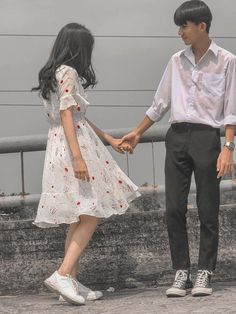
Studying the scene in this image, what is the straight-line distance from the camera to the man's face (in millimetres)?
4965

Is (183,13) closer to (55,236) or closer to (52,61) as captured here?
(52,61)

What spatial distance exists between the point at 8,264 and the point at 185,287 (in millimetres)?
1337

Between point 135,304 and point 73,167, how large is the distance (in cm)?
95

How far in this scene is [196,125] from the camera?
4977 mm

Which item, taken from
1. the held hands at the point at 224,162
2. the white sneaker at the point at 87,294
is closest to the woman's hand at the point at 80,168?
the white sneaker at the point at 87,294

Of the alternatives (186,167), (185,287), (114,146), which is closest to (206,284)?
(185,287)

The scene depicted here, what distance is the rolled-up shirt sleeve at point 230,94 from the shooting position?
4922 millimetres

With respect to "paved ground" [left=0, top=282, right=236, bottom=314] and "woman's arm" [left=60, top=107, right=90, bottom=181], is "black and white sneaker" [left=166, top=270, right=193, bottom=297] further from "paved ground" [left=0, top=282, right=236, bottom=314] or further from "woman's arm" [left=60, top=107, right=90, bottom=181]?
"woman's arm" [left=60, top=107, right=90, bottom=181]

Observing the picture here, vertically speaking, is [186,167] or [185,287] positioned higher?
[186,167]

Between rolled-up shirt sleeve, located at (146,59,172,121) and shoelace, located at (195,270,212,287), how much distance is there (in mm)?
1103

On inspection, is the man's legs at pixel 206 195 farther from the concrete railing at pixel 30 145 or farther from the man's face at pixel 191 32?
the concrete railing at pixel 30 145

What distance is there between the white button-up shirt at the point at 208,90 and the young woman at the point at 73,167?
58 cm

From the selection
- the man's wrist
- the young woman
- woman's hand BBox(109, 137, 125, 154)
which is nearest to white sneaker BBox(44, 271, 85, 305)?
the young woman

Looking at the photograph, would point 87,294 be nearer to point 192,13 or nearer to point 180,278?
point 180,278
